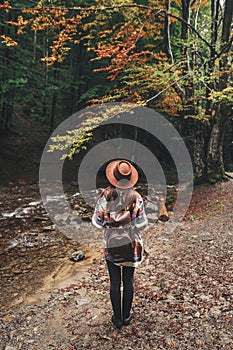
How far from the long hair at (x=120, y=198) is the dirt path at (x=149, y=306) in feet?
5.83

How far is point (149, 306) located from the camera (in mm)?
4668

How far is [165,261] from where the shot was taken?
650cm

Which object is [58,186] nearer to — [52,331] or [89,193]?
[89,193]

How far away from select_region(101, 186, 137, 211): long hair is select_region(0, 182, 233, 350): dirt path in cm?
178

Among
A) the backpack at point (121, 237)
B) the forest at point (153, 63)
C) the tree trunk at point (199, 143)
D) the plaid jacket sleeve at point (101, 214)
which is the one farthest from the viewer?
the tree trunk at point (199, 143)

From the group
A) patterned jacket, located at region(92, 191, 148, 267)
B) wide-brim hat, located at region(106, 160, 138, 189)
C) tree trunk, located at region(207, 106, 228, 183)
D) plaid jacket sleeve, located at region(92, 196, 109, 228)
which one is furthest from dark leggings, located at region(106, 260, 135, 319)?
tree trunk, located at region(207, 106, 228, 183)

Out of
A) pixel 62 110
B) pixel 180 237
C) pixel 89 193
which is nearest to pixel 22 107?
pixel 62 110

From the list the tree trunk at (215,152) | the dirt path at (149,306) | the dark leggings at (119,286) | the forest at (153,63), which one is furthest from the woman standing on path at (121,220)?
the tree trunk at (215,152)

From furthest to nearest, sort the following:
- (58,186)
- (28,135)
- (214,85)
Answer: (28,135) → (58,186) → (214,85)

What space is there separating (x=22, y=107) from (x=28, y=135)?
14.3 feet

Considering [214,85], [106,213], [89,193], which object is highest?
[214,85]

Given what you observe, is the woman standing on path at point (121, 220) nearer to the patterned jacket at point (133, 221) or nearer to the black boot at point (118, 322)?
the patterned jacket at point (133, 221)

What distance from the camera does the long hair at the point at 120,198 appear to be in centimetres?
382

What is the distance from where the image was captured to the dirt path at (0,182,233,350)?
12.7 ft
